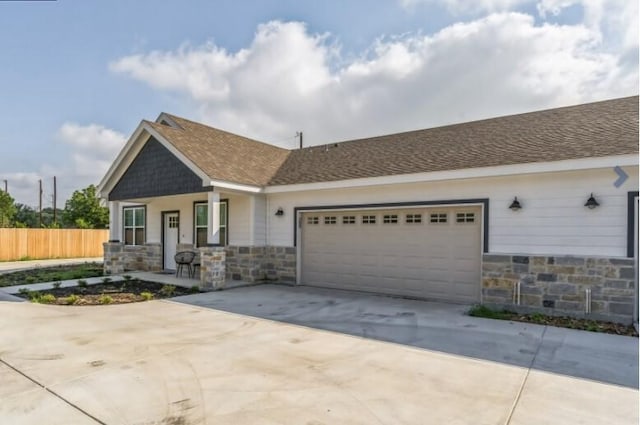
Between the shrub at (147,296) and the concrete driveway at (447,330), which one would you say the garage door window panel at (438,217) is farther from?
the shrub at (147,296)

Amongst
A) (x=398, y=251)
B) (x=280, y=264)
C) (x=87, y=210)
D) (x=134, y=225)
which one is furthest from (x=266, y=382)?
(x=87, y=210)

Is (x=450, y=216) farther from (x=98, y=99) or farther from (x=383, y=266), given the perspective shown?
(x=98, y=99)

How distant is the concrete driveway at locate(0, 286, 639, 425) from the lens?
334cm

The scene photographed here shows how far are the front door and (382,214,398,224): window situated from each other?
8217mm

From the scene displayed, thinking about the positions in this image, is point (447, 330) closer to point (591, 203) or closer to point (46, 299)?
point (591, 203)

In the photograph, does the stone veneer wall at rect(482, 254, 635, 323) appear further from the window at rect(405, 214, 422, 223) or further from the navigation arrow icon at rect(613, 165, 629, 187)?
the window at rect(405, 214, 422, 223)

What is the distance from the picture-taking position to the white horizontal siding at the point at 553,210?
7004 mm

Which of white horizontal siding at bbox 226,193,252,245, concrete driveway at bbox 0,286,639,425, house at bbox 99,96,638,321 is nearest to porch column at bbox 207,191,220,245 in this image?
house at bbox 99,96,638,321

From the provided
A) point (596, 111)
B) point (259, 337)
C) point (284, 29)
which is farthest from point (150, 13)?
point (596, 111)

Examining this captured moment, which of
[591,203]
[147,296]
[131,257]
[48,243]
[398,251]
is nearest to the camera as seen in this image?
[591,203]

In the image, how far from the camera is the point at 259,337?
5.77 m

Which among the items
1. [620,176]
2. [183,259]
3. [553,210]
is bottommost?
[183,259]

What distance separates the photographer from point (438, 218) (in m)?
9.04

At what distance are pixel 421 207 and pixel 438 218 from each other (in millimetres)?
490
